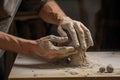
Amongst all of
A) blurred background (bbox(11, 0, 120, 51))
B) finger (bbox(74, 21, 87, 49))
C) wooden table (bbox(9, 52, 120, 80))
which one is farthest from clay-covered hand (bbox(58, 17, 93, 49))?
blurred background (bbox(11, 0, 120, 51))

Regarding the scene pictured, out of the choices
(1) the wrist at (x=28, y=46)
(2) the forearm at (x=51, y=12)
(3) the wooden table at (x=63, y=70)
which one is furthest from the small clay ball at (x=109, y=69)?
(2) the forearm at (x=51, y=12)

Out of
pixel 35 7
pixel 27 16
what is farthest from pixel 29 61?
pixel 27 16

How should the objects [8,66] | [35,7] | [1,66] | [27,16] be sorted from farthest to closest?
[27,16] → [8,66] → [35,7] → [1,66]

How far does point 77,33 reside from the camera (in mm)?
1444

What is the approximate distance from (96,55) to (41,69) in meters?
0.33

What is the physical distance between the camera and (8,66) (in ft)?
6.31

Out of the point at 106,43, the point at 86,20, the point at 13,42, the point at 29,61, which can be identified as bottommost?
the point at 106,43

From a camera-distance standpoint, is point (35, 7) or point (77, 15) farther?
point (77, 15)

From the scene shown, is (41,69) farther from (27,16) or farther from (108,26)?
(108,26)

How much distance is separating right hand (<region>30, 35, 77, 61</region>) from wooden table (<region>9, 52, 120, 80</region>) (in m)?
0.05

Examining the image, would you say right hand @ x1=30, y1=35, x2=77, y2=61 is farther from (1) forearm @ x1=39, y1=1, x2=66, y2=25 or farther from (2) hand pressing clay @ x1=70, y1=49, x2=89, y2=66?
(1) forearm @ x1=39, y1=1, x2=66, y2=25

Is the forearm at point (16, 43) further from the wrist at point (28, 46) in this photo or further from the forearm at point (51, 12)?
the forearm at point (51, 12)

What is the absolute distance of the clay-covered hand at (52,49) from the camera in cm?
138

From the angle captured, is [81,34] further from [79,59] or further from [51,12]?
[51,12]
